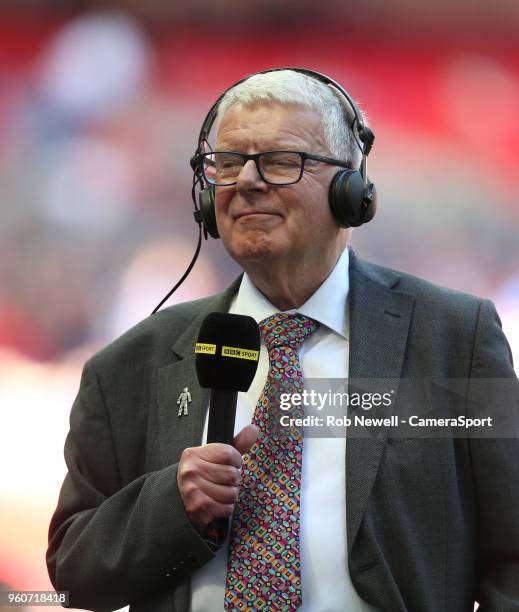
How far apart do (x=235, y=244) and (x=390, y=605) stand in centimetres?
76

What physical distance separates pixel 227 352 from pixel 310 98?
64 cm

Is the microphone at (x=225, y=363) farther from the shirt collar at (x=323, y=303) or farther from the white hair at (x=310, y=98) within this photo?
the white hair at (x=310, y=98)

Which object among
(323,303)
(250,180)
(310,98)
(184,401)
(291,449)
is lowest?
(291,449)

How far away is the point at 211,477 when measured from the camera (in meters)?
1.75

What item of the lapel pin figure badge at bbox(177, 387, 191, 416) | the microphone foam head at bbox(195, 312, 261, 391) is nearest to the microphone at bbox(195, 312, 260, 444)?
the microphone foam head at bbox(195, 312, 261, 391)

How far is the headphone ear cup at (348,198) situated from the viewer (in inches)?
81.6

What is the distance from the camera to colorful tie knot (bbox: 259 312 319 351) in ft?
6.85

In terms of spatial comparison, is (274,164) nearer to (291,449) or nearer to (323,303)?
(323,303)

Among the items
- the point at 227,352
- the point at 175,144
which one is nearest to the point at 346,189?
the point at 227,352

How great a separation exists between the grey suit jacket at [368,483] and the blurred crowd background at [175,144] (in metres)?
1.11

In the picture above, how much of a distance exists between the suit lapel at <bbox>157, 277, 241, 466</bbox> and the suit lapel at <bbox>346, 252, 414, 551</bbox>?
309 mm

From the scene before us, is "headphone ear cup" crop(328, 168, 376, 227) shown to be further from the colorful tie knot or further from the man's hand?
the man's hand

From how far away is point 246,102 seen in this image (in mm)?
2098

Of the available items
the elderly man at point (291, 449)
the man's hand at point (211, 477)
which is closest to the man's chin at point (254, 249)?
the elderly man at point (291, 449)
